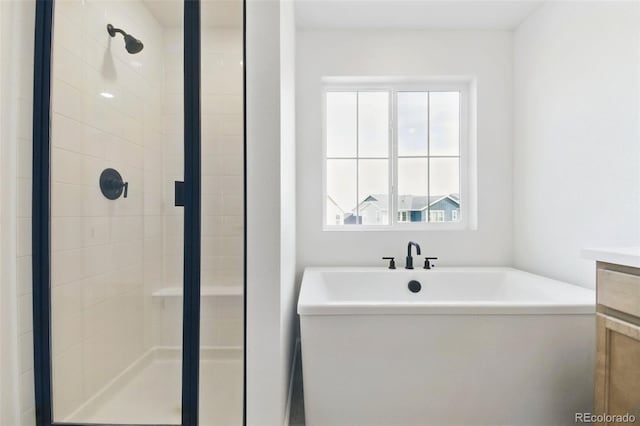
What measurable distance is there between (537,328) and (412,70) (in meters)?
1.83

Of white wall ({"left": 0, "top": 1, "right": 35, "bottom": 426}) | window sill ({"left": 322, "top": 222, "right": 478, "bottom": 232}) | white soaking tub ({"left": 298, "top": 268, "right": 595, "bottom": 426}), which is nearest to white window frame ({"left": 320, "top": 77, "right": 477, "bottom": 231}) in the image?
window sill ({"left": 322, "top": 222, "right": 478, "bottom": 232})

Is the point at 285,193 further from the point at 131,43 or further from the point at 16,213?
the point at 16,213

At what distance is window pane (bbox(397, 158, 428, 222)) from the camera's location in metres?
2.65

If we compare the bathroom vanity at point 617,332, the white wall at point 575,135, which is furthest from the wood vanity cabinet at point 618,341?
the white wall at point 575,135

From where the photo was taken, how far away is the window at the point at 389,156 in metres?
2.65

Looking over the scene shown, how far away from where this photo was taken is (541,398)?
1.52 m

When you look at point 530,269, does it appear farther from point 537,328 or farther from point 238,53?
point 238,53

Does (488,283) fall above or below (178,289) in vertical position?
below

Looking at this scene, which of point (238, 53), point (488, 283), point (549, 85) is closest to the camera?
point (238, 53)

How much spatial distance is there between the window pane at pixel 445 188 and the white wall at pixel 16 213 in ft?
7.70

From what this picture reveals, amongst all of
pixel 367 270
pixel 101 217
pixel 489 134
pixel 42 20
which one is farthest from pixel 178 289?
pixel 489 134

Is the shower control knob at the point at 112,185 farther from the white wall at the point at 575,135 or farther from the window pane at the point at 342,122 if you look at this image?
the white wall at the point at 575,135

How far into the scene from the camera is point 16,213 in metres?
1.25

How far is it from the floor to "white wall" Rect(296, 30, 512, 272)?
3.60 feet
